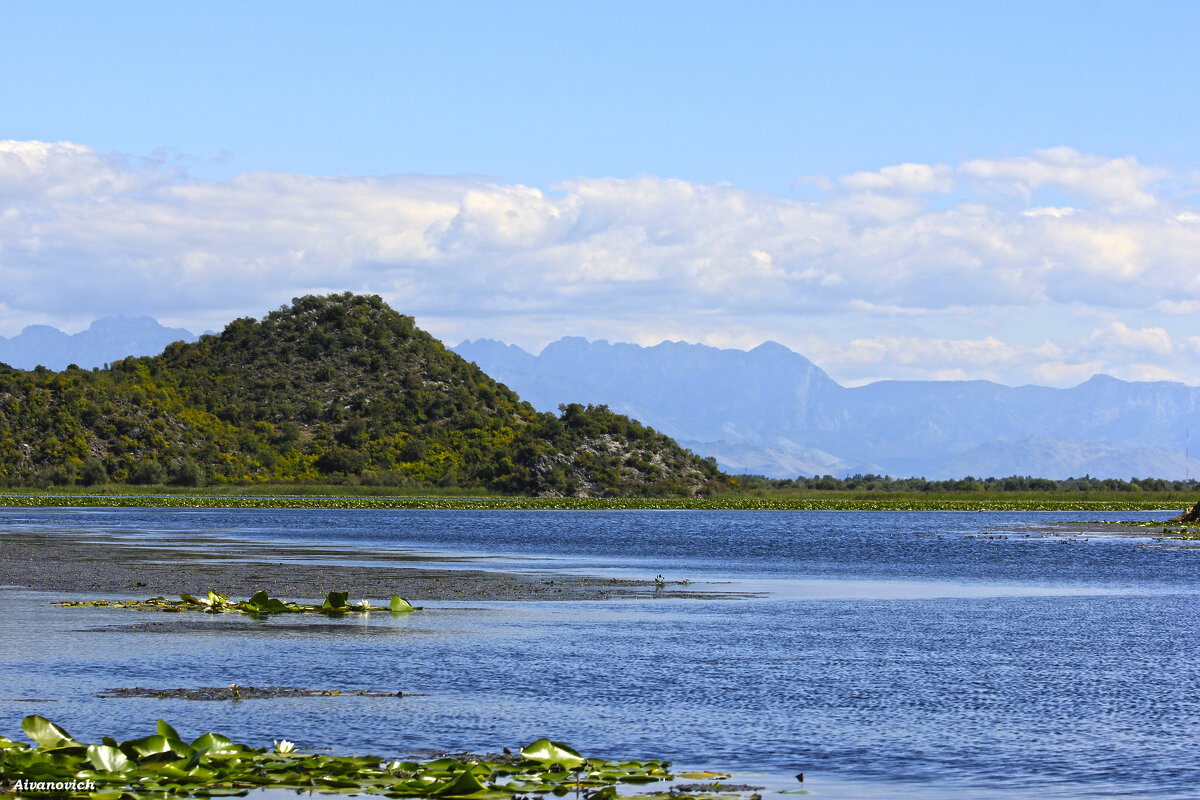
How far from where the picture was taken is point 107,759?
55.7ft

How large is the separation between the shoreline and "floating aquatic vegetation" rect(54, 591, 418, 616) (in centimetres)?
282

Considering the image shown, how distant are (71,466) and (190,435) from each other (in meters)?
20.4

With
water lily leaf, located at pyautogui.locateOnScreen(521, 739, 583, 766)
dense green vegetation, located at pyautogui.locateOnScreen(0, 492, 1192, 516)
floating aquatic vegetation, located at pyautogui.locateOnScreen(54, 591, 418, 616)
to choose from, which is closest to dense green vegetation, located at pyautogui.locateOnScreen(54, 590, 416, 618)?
floating aquatic vegetation, located at pyautogui.locateOnScreen(54, 591, 418, 616)

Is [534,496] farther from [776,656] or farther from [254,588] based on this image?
[776,656]

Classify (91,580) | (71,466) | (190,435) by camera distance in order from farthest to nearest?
(190,435) < (71,466) < (91,580)

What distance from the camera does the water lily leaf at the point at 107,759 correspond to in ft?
55.5

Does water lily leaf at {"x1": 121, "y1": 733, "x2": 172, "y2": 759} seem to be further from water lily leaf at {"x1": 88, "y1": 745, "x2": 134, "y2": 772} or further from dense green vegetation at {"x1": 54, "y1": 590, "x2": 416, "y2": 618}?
dense green vegetation at {"x1": 54, "y1": 590, "x2": 416, "y2": 618}

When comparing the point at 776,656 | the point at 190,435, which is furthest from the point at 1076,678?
the point at 190,435

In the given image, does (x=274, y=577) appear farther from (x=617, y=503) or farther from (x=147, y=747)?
(x=617, y=503)

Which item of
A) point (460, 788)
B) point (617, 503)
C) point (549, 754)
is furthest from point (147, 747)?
point (617, 503)

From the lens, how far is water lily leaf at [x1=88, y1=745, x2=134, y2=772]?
16906 millimetres

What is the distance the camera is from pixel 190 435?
19088 cm

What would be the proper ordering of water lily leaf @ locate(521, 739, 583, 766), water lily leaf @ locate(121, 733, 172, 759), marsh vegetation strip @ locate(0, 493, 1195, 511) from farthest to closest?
marsh vegetation strip @ locate(0, 493, 1195, 511)
water lily leaf @ locate(521, 739, 583, 766)
water lily leaf @ locate(121, 733, 172, 759)

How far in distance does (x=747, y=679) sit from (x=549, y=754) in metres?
8.57
